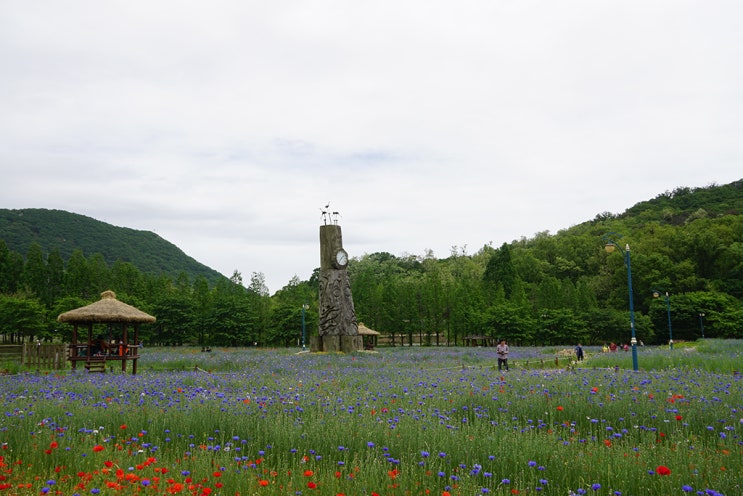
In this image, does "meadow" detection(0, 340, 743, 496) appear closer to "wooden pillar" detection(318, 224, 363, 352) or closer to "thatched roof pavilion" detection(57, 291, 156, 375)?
"thatched roof pavilion" detection(57, 291, 156, 375)

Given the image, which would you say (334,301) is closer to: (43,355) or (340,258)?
(340,258)

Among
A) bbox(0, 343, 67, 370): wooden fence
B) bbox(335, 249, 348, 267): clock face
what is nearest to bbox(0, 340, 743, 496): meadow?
bbox(0, 343, 67, 370): wooden fence

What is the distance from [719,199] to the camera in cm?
11444

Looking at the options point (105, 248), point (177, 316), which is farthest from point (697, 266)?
point (105, 248)

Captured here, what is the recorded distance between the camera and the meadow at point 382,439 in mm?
4863

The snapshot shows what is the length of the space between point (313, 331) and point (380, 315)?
27.6 feet

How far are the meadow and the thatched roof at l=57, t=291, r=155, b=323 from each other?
8982 mm

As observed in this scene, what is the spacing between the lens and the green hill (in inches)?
4299

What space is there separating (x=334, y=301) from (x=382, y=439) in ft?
80.2

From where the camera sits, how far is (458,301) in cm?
6425

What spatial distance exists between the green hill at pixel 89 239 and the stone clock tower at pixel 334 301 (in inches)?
3136

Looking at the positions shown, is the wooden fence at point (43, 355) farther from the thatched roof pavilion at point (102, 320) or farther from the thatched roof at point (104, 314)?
the thatched roof at point (104, 314)

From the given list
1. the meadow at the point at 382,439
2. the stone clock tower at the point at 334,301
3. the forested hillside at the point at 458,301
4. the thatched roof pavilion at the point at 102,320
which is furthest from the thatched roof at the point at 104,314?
the forested hillside at the point at 458,301

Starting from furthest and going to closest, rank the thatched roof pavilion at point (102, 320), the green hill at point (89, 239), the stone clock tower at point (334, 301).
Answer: the green hill at point (89, 239), the stone clock tower at point (334, 301), the thatched roof pavilion at point (102, 320)
